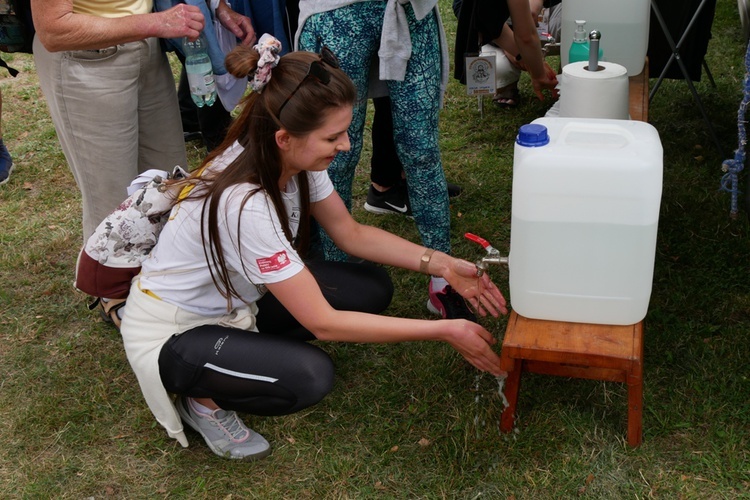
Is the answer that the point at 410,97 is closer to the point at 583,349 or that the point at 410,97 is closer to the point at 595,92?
the point at 595,92

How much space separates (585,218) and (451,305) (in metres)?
1.02

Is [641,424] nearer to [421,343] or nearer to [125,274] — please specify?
[421,343]

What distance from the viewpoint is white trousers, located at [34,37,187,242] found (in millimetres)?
2514

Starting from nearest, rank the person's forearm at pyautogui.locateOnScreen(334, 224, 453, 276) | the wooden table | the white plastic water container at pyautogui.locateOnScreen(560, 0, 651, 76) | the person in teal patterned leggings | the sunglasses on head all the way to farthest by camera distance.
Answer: the sunglasses on head
the person's forearm at pyautogui.locateOnScreen(334, 224, 453, 276)
the person in teal patterned leggings
the wooden table
the white plastic water container at pyautogui.locateOnScreen(560, 0, 651, 76)

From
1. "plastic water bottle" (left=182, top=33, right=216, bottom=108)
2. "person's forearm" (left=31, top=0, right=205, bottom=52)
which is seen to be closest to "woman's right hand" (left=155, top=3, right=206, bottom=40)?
"person's forearm" (left=31, top=0, right=205, bottom=52)

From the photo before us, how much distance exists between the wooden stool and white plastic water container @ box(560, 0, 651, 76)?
4.52ft

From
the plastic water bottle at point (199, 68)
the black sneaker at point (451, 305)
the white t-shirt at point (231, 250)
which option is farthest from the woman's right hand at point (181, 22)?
the black sneaker at point (451, 305)

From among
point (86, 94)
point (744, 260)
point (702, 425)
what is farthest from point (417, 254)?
point (744, 260)

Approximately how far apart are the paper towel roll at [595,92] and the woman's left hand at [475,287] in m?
0.64

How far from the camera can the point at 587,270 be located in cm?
193

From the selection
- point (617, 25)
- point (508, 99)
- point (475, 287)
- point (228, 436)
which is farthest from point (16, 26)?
point (508, 99)

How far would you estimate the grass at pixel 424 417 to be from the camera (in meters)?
2.19

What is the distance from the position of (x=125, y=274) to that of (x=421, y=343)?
41.2 inches

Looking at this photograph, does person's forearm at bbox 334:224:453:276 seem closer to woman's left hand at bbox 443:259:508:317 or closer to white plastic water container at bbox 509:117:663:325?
woman's left hand at bbox 443:259:508:317
